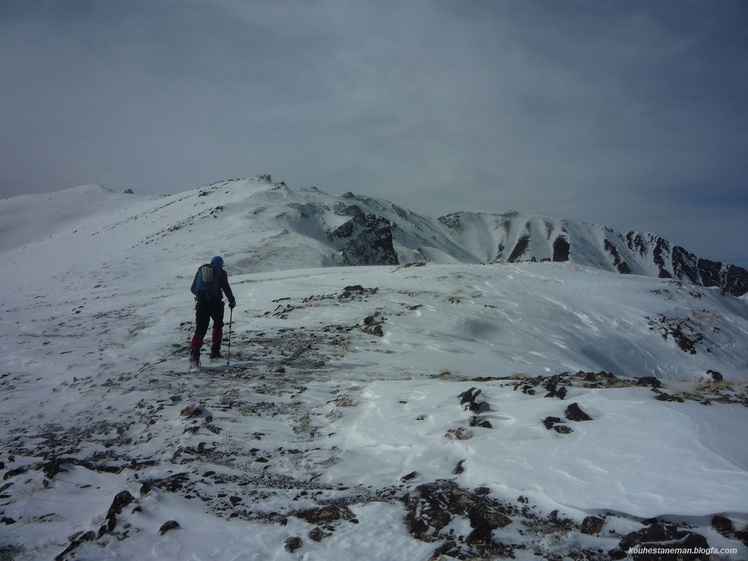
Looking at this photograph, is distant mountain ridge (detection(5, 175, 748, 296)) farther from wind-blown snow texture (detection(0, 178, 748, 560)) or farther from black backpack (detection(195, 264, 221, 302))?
black backpack (detection(195, 264, 221, 302))

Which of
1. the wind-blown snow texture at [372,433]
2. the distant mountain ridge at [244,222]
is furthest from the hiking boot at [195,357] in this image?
the distant mountain ridge at [244,222]

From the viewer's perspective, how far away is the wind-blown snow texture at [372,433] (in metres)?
3.71

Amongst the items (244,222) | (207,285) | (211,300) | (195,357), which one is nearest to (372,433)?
(195,357)

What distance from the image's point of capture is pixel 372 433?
6.15 m

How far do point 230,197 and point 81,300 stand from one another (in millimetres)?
40562

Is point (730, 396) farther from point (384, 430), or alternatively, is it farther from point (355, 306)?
point (355, 306)

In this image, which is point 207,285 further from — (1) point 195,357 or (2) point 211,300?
(1) point 195,357

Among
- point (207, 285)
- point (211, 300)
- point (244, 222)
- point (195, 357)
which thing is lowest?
point (195, 357)

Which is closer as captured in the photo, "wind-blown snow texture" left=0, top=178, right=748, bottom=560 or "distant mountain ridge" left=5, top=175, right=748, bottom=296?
"wind-blown snow texture" left=0, top=178, right=748, bottom=560

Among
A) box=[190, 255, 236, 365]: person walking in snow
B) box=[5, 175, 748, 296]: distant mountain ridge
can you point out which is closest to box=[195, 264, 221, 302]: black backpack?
box=[190, 255, 236, 365]: person walking in snow

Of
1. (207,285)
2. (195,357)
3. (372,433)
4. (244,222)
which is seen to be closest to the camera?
(372,433)

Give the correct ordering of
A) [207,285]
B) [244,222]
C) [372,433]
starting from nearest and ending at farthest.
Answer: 1. [372,433]
2. [207,285]
3. [244,222]

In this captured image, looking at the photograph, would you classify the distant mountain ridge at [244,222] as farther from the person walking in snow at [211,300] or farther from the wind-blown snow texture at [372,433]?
the person walking in snow at [211,300]

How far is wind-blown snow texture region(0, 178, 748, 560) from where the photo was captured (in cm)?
371
